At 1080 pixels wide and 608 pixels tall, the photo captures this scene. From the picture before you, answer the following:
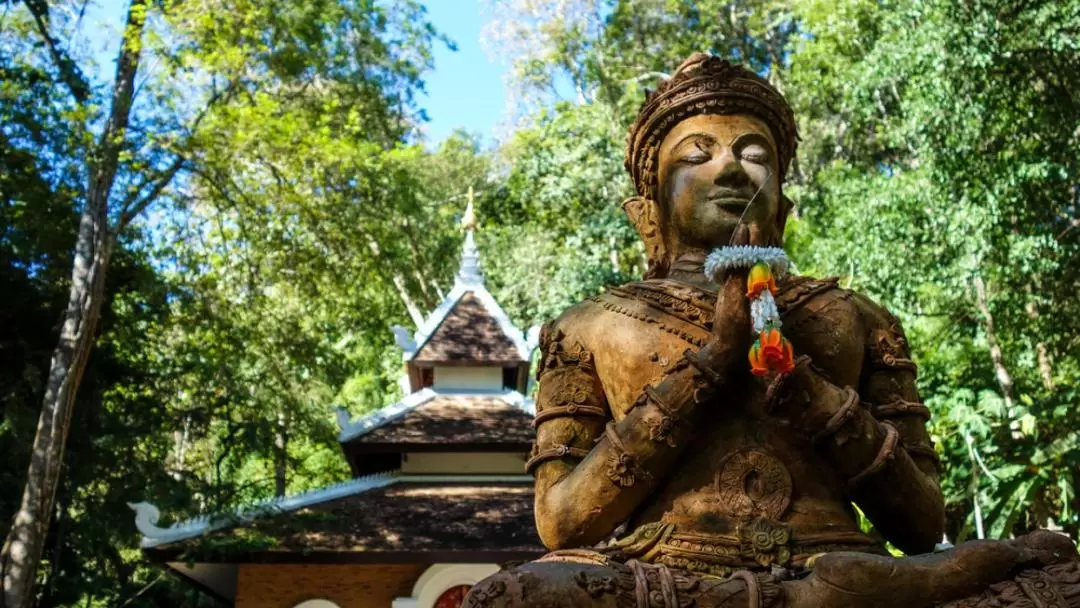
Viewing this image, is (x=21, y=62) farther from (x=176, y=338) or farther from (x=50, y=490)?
(x=50, y=490)

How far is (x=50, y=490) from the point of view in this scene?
10.9 meters

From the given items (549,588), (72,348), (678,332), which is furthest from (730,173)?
(72,348)

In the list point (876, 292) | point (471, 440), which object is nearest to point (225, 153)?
point (471, 440)

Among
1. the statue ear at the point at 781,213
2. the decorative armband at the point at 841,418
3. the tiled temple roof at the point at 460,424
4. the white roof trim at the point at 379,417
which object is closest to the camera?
the decorative armband at the point at 841,418

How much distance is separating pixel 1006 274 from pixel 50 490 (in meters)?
10.3

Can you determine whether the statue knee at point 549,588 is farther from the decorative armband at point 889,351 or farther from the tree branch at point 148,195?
the tree branch at point 148,195

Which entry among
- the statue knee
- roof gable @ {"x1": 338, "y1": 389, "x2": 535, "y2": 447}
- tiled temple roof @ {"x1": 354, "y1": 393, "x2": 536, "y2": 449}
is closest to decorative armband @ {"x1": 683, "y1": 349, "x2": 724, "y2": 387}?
the statue knee

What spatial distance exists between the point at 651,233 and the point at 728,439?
1.01m

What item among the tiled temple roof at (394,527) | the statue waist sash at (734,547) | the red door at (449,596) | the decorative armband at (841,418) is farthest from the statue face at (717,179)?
the red door at (449,596)

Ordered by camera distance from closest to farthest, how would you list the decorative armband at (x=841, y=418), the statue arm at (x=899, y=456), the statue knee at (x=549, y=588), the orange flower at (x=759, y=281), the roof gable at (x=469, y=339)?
1. the statue knee at (x=549, y=588)
2. the orange flower at (x=759, y=281)
3. the decorative armband at (x=841, y=418)
4. the statue arm at (x=899, y=456)
5. the roof gable at (x=469, y=339)

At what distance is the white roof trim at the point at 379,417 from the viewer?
45.2 ft

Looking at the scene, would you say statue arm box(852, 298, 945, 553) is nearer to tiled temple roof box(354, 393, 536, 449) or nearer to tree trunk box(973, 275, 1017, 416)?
tiled temple roof box(354, 393, 536, 449)

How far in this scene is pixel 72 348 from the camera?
11664 mm

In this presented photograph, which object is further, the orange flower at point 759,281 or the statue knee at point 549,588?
the orange flower at point 759,281
